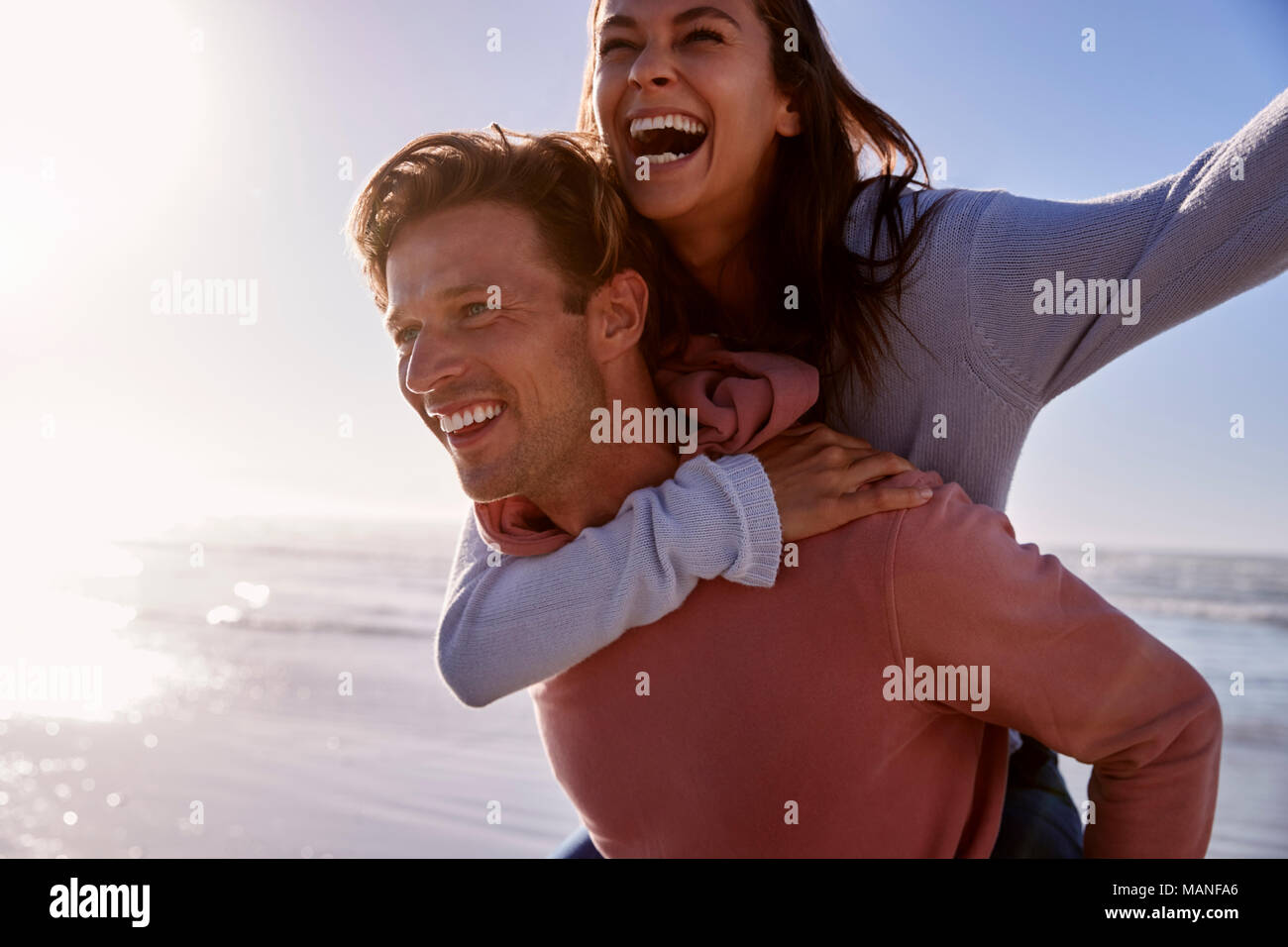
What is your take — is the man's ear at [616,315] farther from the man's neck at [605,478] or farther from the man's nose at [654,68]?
the man's nose at [654,68]

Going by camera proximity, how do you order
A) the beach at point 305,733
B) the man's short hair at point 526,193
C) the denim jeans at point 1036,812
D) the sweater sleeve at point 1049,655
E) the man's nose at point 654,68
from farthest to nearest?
the beach at point 305,733 < the man's nose at point 654,68 < the man's short hair at point 526,193 < the denim jeans at point 1036,812 < the sweater sleeve at point 1049,655

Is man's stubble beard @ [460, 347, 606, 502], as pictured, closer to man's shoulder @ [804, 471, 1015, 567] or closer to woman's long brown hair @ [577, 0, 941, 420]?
woman's long brown hair @ [577, 0, 941, 420]

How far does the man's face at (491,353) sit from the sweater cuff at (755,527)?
0.46 metres

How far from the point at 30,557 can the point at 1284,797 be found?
2005cm

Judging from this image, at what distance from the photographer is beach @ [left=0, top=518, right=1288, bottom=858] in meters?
5.91

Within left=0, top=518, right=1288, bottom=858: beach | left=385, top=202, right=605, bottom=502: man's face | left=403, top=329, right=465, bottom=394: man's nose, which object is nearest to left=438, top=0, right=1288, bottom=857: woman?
left=385, top=202, right=605, bottom=502: man's face

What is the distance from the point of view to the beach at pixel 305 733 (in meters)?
5.91

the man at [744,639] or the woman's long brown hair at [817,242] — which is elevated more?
the woman's long brown hair at [817,242]

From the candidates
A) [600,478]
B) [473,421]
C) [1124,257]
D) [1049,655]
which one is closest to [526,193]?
[473,421]

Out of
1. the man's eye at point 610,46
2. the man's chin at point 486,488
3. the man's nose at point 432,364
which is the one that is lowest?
the man's chin at point 486,488

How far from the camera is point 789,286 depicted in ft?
9.52

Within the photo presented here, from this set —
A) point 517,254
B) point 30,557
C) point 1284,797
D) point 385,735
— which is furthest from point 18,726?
point 30,557

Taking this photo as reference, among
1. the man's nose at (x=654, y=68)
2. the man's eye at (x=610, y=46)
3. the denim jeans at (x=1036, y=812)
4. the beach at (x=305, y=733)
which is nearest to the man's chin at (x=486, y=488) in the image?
the man's nose at (x=654, y=68)
